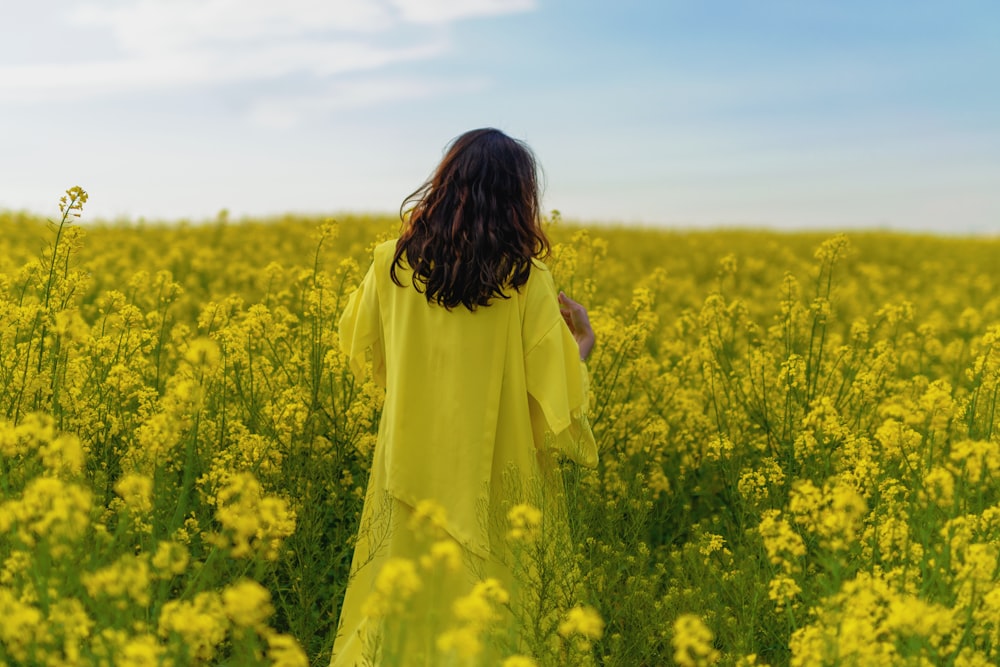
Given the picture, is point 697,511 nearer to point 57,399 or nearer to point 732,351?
point 732,351

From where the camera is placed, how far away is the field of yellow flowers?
2814 mm

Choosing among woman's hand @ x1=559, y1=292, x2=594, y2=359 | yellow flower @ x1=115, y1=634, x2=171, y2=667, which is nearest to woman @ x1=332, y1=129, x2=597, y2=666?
woman's hand @ x1=559, y1=292, x2=594, y2=359

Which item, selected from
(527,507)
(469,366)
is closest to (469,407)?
(469,366)

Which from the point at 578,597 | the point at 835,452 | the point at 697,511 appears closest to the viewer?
the point at 578,597

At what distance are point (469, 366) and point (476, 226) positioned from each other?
0.49 m

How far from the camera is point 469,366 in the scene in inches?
139

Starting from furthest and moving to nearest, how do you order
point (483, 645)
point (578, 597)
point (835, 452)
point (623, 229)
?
1. point (623, 229)
2. point (835, 452)
3. point (578, 597)
4. point (483, 645)

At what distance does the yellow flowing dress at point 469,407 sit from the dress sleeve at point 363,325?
0.5 inches

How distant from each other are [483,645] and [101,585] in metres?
1.18

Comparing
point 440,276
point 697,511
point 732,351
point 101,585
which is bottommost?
point 697,511

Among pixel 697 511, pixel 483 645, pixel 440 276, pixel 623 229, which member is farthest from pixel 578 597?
pixel 623 229

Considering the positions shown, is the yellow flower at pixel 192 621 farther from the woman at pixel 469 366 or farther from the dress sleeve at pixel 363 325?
the dress sleeve at pixel 363 325

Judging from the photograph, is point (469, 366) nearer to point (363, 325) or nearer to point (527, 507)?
point (363, 325)

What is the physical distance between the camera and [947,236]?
2964 centimetres
